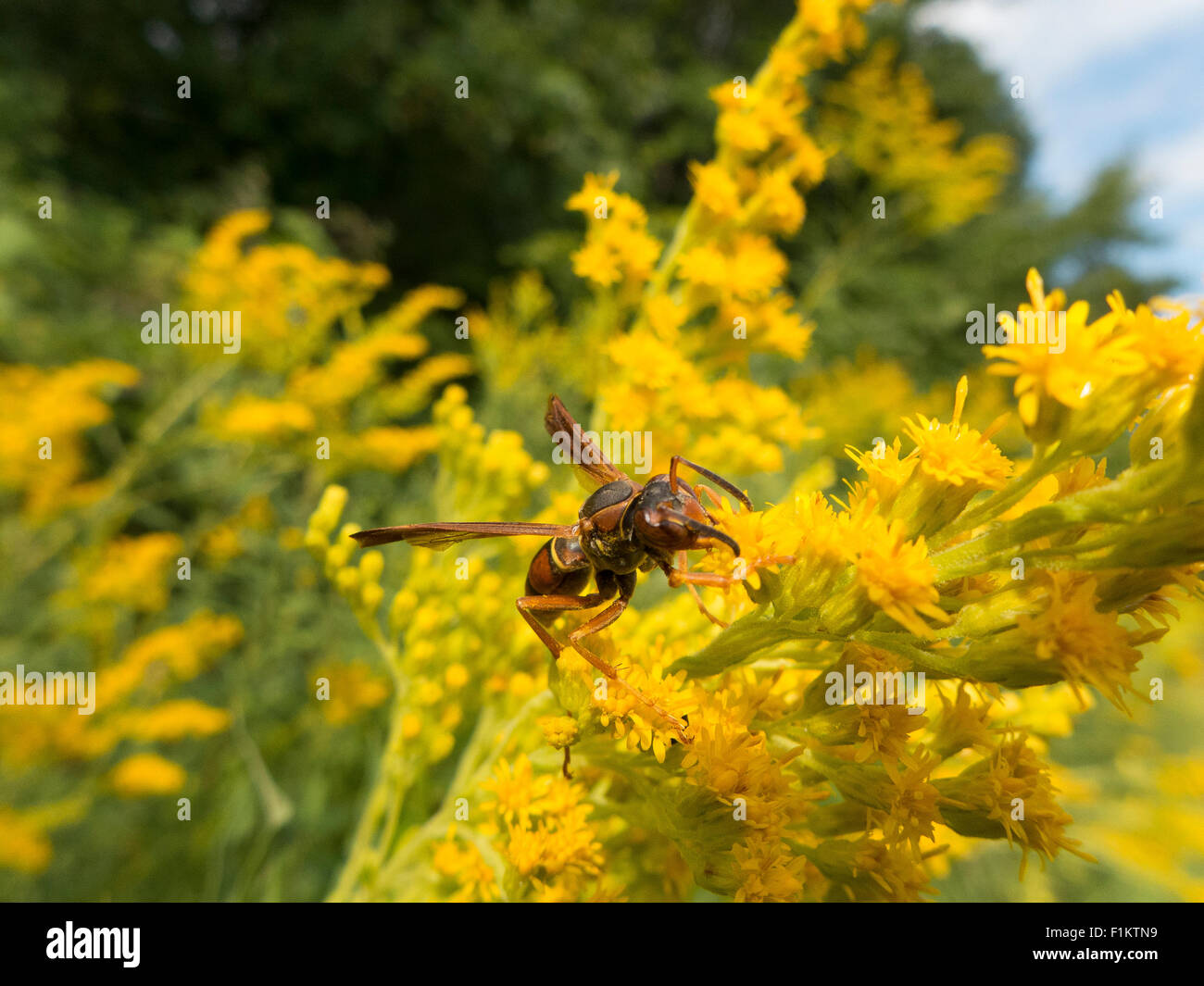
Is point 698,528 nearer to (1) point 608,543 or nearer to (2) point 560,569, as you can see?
(1) point 608,543

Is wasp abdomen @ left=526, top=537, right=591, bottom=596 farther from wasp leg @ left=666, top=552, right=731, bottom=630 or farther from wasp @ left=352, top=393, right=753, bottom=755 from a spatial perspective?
wasp leg @ left=666, top=552, right=731, bottom=630

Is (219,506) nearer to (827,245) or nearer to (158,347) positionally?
(158,347)

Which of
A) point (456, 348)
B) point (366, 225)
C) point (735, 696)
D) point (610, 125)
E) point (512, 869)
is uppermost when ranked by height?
point (610, 125)

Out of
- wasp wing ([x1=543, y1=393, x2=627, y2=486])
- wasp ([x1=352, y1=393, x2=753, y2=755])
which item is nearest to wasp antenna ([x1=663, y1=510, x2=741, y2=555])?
wasp ([x1=352, y1=393, x2=753, y2=755])

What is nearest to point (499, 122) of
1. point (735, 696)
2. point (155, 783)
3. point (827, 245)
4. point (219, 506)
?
point (827, 245)

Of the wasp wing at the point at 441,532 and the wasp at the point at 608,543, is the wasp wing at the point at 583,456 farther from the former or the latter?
the wasp wing at the point at 441,532

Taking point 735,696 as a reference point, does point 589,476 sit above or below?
above

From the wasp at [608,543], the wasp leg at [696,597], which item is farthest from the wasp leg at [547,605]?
the wasp leg at [696,597]
